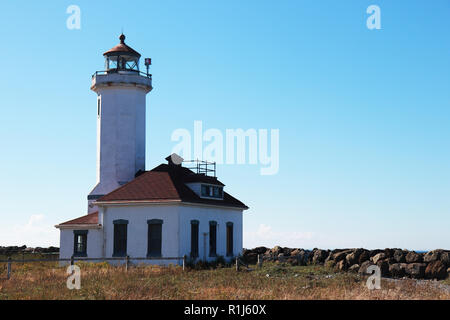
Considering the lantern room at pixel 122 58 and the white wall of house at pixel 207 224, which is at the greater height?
the lantern room at pixel 122 58

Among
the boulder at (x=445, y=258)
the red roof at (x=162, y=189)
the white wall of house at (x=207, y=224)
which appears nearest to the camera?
the white wall of house at (x=207, y=224)

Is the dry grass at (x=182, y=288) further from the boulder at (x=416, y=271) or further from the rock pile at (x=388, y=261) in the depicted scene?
the rock pile at (x=388, y=261)

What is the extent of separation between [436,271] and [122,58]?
23391 millimetres

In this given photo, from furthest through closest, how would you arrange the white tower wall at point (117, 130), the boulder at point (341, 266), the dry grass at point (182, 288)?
the white tower wall at point (117, 130) → the boulder at point (341, 266) → the dry grass at point (182, 288)

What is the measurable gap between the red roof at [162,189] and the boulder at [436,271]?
39.6 feet

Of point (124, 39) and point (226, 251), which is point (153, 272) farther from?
point (124, 39)

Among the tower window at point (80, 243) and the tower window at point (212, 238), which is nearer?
the tower window at point (80, 243)

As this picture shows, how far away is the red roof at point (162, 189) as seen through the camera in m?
32.0

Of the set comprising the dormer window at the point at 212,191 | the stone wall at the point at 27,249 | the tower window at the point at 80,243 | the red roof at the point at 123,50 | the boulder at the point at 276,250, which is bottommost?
the stone wall at the point at 27,249

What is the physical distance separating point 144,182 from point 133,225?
2981mm

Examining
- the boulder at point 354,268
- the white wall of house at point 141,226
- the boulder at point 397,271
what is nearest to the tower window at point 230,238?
the white wall of house at point 141,226

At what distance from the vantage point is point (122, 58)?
126 ft

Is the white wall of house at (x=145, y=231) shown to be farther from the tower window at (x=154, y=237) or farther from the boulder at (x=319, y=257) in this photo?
the boulder at (x=319, y=257)
